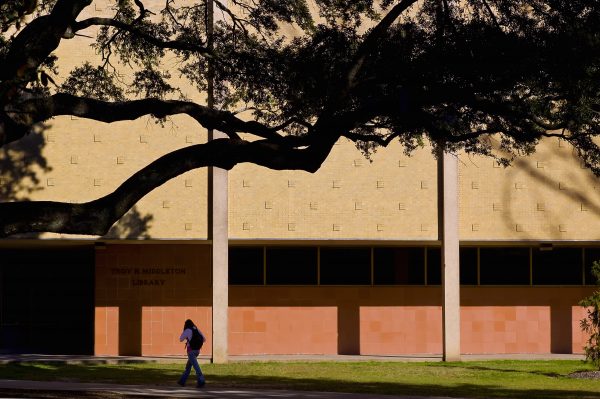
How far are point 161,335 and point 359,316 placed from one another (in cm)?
564

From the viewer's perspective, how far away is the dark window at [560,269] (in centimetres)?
3825

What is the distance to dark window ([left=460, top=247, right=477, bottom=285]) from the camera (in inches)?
1490

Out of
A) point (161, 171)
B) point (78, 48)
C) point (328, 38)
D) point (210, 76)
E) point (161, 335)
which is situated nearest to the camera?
point (161, 171)

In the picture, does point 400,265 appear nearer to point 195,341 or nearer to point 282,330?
point 282,330

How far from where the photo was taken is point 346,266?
37500 mm

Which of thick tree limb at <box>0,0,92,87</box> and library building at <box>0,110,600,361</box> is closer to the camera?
thick tree limb at <box>0,0,92,87</box>

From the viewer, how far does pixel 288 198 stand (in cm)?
3462

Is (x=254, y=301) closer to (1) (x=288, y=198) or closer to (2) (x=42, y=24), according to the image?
(1) (x=288, y=198)

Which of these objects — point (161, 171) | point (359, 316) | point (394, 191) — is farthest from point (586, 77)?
point (359, 316)

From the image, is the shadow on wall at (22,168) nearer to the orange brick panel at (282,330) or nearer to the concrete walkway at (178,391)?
the orange brick panel at (282,330)

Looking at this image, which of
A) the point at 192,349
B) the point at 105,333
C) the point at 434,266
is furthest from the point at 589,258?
the point at 192,349

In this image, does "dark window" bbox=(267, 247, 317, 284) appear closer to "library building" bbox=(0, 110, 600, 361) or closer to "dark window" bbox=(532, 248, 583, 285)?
"library building" bbox=(0, 110, 600, 361)

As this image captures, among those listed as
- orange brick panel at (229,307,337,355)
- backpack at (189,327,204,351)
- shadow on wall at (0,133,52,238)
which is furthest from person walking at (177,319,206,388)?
orange brick panel at (229,307,337,355)

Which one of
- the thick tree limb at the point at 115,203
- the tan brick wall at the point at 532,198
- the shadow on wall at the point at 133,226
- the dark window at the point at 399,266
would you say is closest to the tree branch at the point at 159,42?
the thick tree limb at the point at 115,203
